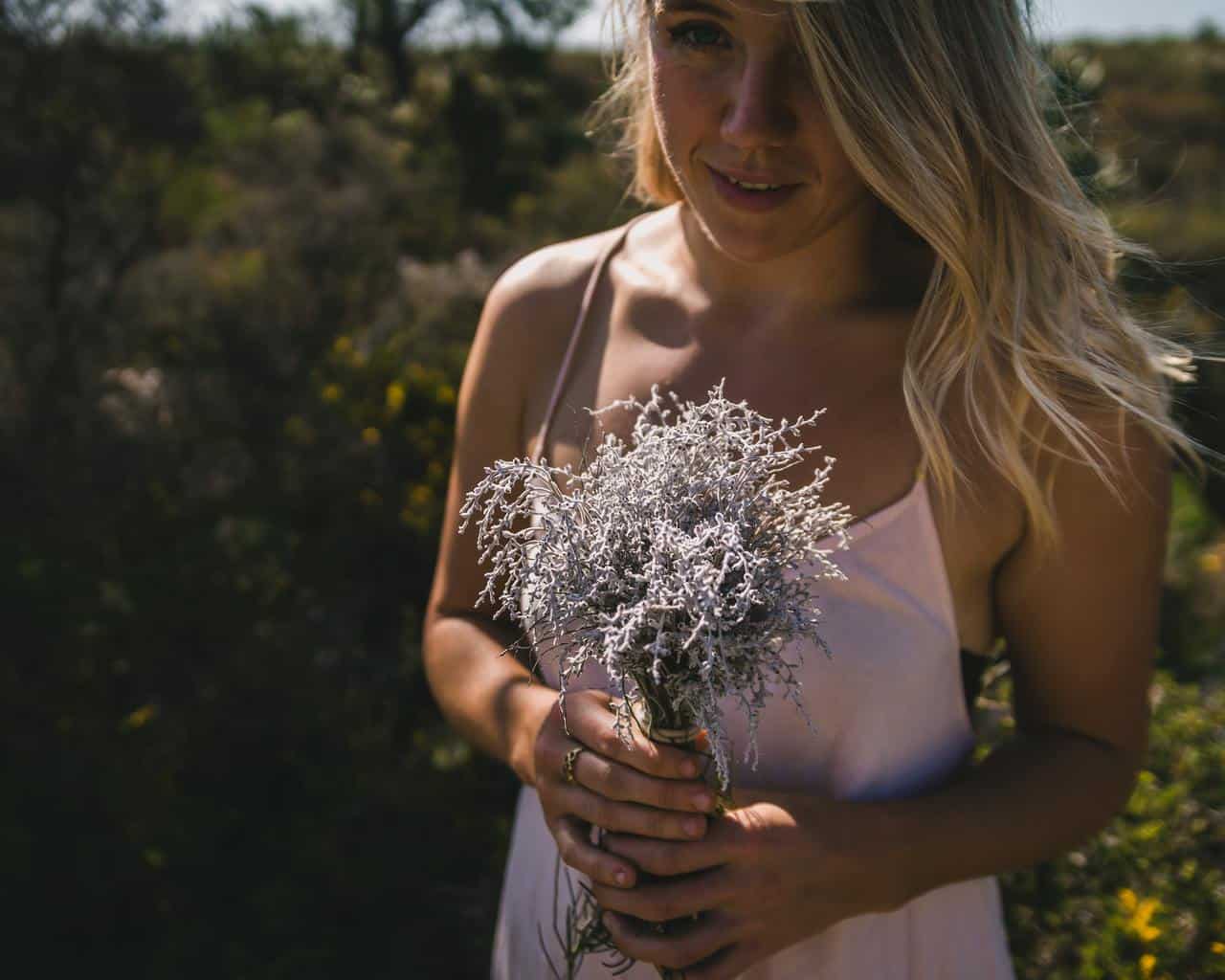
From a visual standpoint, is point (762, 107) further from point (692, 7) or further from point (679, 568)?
point (679, 568)

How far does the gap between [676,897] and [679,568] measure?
49 centimetres

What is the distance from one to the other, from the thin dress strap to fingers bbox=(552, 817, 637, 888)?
56cm

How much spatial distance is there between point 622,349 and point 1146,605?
89 centimetres

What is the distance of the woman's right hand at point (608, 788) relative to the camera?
1147 mm

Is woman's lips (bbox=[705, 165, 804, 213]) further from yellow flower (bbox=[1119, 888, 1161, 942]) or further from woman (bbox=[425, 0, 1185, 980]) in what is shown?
yellow flower (bbox=[1119, 888, 1161, 942])

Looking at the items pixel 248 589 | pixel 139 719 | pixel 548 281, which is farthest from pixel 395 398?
pixel 548 281

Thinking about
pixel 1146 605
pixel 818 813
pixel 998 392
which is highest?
pixel 998 392

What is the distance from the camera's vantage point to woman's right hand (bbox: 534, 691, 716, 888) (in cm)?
115

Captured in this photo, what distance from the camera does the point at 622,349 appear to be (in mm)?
1720

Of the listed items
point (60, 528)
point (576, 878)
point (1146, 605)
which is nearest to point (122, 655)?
point (60, 528)

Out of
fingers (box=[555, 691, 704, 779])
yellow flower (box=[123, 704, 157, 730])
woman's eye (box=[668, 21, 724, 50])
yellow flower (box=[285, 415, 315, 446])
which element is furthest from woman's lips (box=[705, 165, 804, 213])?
yellow flower (box=[285, 415, 315, 446])

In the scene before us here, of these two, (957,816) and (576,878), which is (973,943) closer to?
(957,816)

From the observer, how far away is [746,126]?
1.29 meters

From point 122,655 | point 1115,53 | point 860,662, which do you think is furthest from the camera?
point 1115,53
